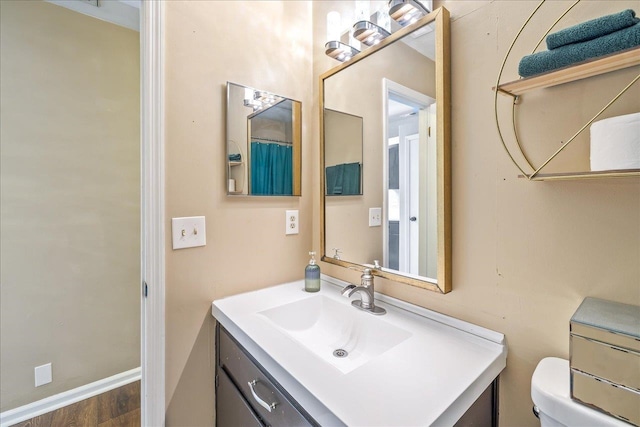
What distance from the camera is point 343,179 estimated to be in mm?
1289

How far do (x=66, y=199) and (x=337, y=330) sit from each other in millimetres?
1799

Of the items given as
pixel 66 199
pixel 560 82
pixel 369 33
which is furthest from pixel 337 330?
pixel 66 199

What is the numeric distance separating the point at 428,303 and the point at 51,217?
2.09m

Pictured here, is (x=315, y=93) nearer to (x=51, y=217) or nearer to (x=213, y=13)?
(x=213, y=13)

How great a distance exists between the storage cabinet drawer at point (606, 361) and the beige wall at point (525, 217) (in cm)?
17

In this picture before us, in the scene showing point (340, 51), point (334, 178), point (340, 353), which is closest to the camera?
point (340, 353)

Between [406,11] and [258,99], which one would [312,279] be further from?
[406,11]

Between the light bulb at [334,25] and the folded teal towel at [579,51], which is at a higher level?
the light bulb at [334,25]

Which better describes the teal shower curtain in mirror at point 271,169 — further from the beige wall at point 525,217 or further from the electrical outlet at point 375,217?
the beige wall at point 525,217

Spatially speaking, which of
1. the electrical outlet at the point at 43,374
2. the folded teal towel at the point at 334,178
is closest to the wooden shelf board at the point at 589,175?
the folded teal towel at the point at 334,178

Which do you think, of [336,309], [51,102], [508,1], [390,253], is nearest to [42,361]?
[51,102]

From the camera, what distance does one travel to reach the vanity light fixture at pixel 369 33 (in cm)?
105

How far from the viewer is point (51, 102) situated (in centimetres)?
162

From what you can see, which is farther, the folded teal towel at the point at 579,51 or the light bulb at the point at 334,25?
the light bulb at the point at 334,25
